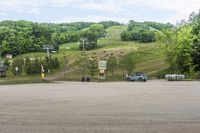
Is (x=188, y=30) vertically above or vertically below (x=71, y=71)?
above

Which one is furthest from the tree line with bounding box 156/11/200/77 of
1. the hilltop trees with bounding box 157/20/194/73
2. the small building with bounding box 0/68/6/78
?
the small building with bounding box 0/68/6/78

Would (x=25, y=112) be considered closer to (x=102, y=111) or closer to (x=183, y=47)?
(x=102, y=111)

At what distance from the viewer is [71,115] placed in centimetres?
1959

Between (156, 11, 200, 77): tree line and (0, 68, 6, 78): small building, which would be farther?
(0, 68, 6, 78): small building

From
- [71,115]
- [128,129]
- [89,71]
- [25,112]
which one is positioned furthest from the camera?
[89,71]

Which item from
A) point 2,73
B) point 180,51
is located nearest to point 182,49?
point 180,51

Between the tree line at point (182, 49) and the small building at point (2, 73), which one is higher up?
the tree line at point (182, 49)

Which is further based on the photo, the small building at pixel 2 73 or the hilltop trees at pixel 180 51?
the small building at pixel 2 73

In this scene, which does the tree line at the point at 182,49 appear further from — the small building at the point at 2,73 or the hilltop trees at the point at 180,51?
the small building at the point at 2,73

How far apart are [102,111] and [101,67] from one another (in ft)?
247

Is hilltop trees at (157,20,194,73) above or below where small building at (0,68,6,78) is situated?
above

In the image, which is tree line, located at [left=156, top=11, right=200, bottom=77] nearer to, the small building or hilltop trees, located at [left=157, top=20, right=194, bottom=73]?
hilltop trees, located at [left=157, top=20, right=194, bottom=73]

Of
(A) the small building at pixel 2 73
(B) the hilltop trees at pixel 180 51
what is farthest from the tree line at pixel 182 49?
(A) the small building at pixel 2 73

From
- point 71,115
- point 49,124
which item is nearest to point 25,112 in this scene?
point 71,115
